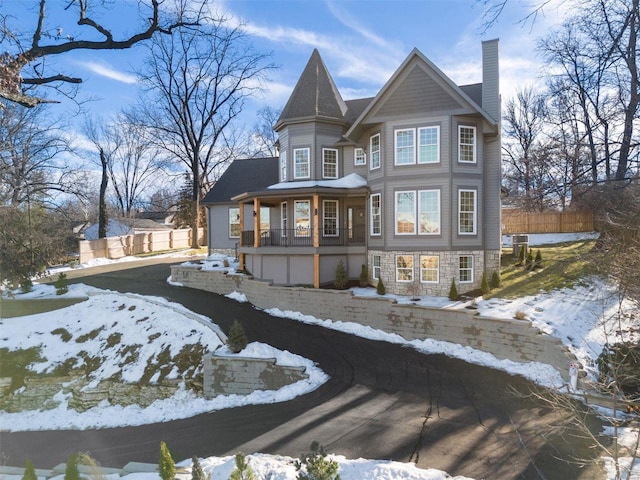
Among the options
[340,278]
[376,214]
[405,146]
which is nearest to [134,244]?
[340,278]

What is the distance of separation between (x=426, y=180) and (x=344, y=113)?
7438 millimetres

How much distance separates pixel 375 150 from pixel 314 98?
5071 millimetres

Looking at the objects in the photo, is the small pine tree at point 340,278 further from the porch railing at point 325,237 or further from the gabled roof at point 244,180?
the gabled roof at point 244,180

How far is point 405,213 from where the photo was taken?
1616 cm

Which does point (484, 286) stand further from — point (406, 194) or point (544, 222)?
point (544, 222)

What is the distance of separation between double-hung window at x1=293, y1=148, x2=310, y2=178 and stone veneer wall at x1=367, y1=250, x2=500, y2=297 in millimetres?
6195

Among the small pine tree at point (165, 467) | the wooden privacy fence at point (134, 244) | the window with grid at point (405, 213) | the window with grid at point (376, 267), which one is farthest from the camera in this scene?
the wooden privacy fence at point (134, 244)

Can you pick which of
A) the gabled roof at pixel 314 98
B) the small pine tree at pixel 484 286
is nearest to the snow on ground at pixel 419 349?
the small pine tree at pixel 484 286

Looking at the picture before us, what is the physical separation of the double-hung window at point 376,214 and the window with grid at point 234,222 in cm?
1108

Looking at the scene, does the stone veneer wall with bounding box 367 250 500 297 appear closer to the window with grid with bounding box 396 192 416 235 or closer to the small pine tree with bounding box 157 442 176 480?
the window with grid with bounding box 396 192 416 235

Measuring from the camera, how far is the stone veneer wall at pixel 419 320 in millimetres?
11188

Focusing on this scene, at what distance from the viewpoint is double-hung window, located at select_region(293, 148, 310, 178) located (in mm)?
19797

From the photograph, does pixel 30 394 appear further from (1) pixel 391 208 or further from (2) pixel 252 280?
(1) pixel 391 208

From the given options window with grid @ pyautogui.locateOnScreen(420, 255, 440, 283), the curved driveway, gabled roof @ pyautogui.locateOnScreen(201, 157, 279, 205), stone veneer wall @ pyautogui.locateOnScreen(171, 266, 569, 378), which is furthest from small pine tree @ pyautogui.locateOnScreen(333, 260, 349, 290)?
gabled roof @ pyautogui.locateOnScreen(201, 157, 279, 205)
